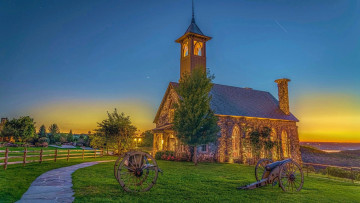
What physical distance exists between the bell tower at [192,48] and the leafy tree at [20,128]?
116ft

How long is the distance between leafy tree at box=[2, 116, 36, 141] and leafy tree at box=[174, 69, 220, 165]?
38.2 meters

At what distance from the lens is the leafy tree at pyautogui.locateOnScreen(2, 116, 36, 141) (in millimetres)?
44188

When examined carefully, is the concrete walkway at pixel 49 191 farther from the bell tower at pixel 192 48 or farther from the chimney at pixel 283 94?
the chimney at pixel 283 94

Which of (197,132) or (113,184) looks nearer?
(113,184)

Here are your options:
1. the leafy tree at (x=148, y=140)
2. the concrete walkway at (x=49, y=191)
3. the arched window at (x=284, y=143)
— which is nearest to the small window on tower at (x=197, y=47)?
the arched window at (x=284, y=143)

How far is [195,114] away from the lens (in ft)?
65.2

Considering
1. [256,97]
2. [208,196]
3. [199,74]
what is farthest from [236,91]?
[208,196]

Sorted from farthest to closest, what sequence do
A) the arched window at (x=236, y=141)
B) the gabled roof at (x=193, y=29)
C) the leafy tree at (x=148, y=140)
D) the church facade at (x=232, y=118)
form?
the leafy tree at (x=148, y=140) → the gabled roof at (x=193, y=29) → the arched window at (x=236, y=141) → the church facade at (x=232, y=118)

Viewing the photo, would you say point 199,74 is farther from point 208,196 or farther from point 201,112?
point 208,196

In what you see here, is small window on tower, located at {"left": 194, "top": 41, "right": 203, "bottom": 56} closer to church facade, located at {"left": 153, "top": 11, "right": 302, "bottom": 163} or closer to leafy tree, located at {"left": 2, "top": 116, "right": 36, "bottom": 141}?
church facade, located at {"left": 153, "top": 11, "right": 302, "bottom": 163}

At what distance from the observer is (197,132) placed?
2036 centimetres

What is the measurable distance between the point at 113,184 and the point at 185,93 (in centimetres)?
1175

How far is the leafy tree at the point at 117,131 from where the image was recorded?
27.5m

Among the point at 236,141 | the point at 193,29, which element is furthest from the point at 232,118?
the point at 193,29
